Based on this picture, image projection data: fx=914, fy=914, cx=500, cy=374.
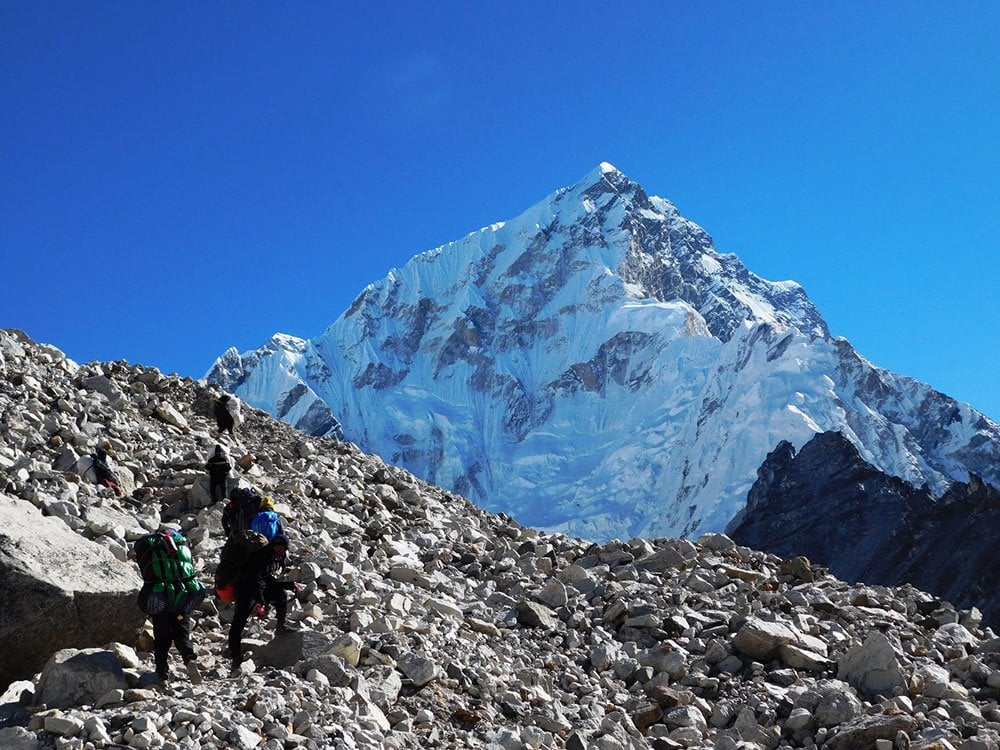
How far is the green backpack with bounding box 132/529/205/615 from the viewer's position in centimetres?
869

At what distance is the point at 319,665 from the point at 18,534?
333 cm

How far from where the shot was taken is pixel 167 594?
873cm

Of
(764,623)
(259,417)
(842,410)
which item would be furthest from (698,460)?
(764,623)

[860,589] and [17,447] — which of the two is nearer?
[17,447]

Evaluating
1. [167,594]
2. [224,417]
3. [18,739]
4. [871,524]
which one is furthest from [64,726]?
[871,524]

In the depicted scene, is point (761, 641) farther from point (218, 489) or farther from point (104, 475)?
point (104, 475)

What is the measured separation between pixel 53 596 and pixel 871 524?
278 feet

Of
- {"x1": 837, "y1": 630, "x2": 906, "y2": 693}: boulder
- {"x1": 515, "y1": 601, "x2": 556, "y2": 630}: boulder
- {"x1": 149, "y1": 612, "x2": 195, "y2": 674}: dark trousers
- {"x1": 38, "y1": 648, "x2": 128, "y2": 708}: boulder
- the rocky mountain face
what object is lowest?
{"x1": 38, "y1": 648, "x2": 128, "y2": 708}: boulder

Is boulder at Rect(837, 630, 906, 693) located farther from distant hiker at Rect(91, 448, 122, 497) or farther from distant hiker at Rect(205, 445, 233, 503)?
distant hiker at Rect(91, 448, 122, 497)

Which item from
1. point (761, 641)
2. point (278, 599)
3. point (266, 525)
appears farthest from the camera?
point (761, 641)

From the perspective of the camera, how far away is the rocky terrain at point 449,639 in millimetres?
8023

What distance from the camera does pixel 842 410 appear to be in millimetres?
176250

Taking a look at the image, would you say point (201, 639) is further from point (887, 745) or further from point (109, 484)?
point (887, 745)

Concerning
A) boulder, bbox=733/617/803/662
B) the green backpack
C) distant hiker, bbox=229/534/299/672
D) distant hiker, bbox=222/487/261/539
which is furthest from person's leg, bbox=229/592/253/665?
boulder, bbox=733/617/803/662
